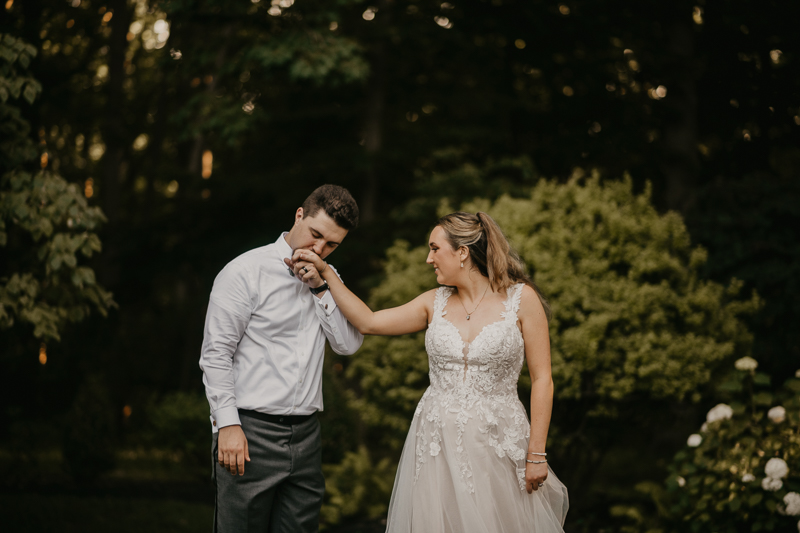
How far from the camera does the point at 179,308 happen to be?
1578 centimetres

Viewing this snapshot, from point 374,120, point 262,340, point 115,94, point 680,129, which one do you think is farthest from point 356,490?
point 115,94

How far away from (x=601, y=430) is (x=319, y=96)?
7.94m

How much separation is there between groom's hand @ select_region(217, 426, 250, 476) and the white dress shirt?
0.04m

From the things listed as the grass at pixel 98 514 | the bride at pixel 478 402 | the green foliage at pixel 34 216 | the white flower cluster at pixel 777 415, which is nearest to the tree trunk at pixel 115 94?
the grass at pixel 98 514

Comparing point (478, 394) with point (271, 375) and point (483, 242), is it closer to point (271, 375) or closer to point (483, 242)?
point (483, 242)

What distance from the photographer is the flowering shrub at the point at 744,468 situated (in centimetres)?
450

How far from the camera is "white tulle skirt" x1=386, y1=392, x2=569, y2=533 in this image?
323 centimetres

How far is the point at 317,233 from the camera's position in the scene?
307 centimetres

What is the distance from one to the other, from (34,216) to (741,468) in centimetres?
523

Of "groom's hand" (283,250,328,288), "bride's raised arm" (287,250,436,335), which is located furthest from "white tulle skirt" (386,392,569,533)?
"groom's hand" (283,250,328,288)

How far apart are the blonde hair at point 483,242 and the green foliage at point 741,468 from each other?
247 centimetres

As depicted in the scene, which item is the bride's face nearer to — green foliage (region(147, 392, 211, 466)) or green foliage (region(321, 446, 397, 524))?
green foliage (region(321, 446, 397, 524))

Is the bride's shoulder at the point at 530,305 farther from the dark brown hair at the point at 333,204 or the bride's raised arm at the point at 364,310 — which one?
the dark brown hair at the point at 333,204

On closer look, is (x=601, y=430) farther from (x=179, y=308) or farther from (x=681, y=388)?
(x=179, y=308)
